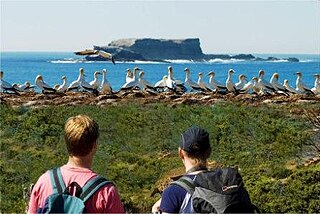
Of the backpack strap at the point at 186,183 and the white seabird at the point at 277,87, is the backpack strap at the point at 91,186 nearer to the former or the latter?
the backpack strap at the point at 186,183

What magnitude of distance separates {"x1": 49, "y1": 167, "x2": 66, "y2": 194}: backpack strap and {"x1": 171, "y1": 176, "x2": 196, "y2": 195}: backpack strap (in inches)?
26.2

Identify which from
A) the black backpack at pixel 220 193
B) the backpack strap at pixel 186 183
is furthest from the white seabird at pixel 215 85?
the black backpack at pixel 220 193

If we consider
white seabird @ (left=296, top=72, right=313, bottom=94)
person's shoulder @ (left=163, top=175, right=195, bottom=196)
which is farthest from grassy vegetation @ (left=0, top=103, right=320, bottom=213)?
white seabird @ (left=296, top=72, right=313, bottom=94)

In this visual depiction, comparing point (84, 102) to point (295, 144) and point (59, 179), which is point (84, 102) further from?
point (59, 179)

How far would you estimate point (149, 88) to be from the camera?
29.3 meters

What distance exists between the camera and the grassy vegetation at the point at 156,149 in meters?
9.83

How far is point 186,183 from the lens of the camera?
4125 mm

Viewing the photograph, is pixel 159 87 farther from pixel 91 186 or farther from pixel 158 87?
pixel 91 186

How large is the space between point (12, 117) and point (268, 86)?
15882mm

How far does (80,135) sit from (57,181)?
0.29m

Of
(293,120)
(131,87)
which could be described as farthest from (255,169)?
(131,87)

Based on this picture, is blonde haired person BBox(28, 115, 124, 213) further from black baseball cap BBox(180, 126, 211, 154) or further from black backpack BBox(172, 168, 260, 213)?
black baseball cap BBox(180, 126, 211, 154)

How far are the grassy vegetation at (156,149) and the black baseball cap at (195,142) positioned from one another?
16.6 ft

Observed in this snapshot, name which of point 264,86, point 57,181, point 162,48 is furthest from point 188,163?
point 162,48
